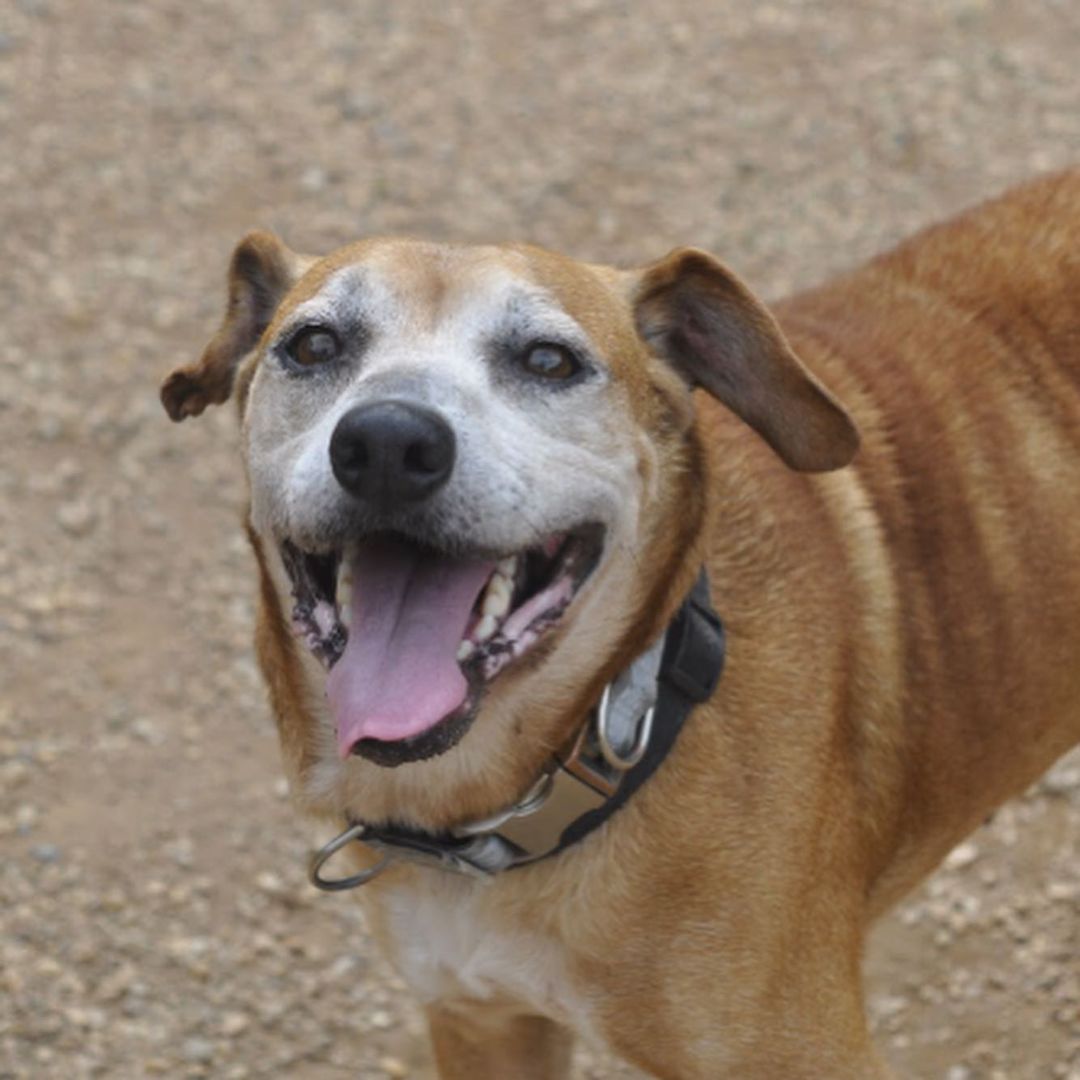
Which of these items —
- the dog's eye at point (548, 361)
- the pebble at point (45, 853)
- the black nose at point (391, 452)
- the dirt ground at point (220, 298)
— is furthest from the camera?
the pebble at point (45, 853)

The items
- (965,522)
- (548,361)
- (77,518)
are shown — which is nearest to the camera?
(548,361)

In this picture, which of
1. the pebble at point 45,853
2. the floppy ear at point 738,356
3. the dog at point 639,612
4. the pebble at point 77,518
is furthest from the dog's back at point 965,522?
the pebble at point 77,518

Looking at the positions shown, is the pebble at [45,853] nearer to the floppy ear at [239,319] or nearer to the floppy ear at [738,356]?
the floppy ear at [239,319]

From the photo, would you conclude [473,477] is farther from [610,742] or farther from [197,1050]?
[197,1050]

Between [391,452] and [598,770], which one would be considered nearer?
[391,452]

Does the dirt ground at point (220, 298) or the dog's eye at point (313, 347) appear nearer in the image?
the dog's eye at point (313, 347)

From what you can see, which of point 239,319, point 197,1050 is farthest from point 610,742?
point 197,1050

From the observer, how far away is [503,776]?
3.13m

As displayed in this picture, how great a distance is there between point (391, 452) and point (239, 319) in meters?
0.84

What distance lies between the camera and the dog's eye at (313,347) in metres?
3.02

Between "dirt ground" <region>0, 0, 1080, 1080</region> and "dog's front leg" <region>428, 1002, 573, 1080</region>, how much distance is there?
534 mm

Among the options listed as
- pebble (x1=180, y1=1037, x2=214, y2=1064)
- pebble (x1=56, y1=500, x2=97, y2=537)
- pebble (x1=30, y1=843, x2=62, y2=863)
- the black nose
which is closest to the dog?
the black nose

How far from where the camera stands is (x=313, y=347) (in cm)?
304

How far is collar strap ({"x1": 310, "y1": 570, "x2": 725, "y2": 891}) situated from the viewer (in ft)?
9.98
